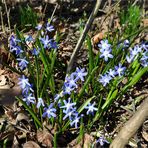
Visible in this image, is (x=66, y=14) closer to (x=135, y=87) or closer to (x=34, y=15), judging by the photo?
(x=34, y=15)

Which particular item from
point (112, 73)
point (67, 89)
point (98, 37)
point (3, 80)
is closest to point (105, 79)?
point (112, 73)

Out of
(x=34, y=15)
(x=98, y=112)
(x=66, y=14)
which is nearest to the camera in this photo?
(x=98, y=112)

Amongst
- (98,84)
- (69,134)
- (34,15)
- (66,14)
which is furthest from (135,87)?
(66,14)

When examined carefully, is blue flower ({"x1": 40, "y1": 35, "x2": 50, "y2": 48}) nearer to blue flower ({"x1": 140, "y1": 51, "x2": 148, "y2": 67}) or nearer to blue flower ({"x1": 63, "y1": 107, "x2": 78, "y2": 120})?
blue flower ({"x1": 63, "y1": 107, "x2": 78, "y2": 120})

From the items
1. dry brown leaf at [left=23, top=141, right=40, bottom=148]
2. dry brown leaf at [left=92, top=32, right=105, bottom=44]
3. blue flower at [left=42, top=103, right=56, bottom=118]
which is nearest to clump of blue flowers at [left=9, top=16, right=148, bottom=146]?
blue flower at [left=42, top=103, right=56, bottom=118]

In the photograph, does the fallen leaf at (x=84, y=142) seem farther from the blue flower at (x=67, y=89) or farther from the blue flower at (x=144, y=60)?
the blue flower at (x=144, y=60)

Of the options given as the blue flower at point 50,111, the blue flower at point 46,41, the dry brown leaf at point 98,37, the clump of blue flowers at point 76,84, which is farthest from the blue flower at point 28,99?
the dry brown leaf at point 98,37
